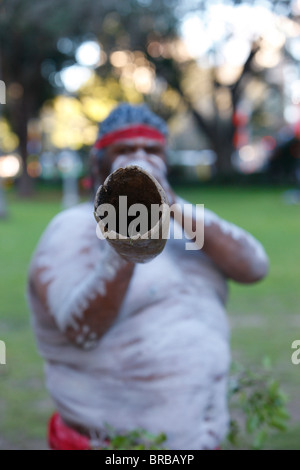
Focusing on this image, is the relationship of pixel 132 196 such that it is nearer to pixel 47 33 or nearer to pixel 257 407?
pixel 257 407

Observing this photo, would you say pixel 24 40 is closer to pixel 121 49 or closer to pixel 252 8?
pixel 121 49

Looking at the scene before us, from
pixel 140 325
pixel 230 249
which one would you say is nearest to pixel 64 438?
pixel 140 325

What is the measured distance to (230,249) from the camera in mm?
2180

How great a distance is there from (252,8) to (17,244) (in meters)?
13.3

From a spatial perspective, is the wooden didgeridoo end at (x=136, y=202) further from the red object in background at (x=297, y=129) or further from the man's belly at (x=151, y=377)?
the red object in background at (x=297, y=129)

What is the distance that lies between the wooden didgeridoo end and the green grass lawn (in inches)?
95.8

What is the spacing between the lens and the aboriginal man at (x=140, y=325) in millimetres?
2049

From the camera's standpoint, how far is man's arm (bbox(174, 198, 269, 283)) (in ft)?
7.03

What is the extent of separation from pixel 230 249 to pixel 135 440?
667 mm

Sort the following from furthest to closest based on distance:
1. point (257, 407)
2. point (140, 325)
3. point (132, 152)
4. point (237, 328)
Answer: point (237, 328) → point (257, 407) → point (132, 152) → point (140, 325)

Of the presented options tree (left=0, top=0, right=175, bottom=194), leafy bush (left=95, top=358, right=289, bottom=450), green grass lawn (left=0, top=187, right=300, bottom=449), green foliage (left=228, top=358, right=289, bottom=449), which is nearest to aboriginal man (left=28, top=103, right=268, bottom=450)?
leafy bush (left=95, top=358, right=289, bottom=450)

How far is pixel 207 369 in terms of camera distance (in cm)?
211

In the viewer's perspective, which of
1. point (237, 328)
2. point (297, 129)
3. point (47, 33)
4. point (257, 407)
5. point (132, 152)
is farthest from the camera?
point (297, 129)

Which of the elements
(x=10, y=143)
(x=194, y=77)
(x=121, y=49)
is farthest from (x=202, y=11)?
(x=10, y=143)
